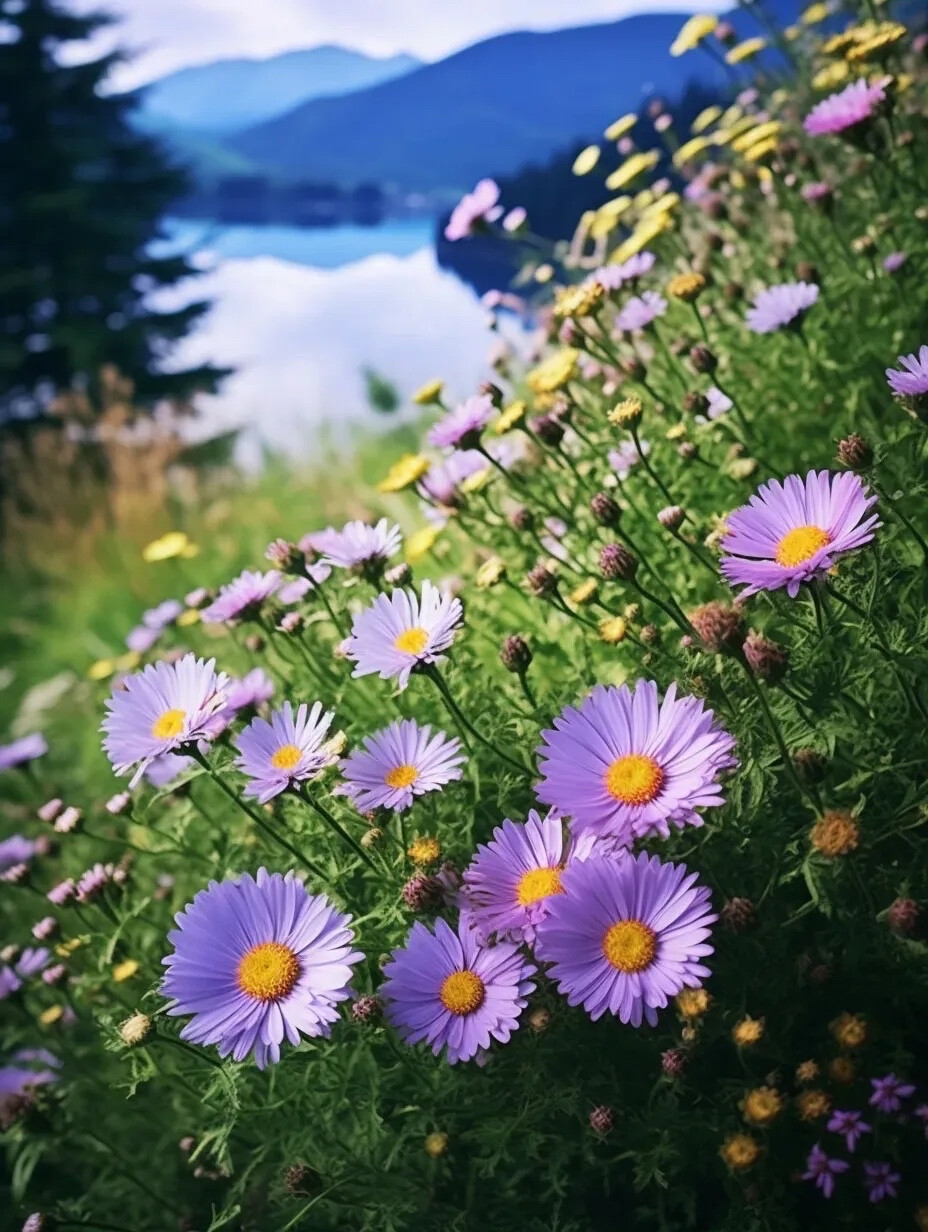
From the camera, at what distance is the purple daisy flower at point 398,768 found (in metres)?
0.85

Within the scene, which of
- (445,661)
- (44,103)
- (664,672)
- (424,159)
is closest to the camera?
(664,672)

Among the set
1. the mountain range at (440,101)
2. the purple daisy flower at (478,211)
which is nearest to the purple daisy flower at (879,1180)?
the purple daisy flower at (478,211)

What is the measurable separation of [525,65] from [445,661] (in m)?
2.45

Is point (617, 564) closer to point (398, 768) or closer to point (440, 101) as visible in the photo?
point (398, 768)

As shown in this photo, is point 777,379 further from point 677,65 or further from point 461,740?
point 677,65

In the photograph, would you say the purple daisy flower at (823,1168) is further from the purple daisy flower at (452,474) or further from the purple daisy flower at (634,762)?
the purple daisy flower at (452,474)

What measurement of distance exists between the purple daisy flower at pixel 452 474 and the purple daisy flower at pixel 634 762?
0.49 meters

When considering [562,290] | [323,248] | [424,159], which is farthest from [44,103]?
[562,290]

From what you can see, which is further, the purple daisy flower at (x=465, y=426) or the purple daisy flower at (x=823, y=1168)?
the purple daisy flower at (x=465, y=426)

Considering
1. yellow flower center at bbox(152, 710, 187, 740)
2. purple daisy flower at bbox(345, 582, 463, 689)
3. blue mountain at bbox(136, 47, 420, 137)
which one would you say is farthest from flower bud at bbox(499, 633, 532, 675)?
blue mountain at bbox(136, 47, 420, 137)

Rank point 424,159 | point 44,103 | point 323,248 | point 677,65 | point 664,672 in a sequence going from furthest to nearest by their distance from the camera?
point 44,103 → point 323,248 → point 424,159 → point 677,65 → point 664,672

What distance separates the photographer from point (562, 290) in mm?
1470

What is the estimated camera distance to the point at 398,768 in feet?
2.91

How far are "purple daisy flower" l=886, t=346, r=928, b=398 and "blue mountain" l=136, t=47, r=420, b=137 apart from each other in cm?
299
